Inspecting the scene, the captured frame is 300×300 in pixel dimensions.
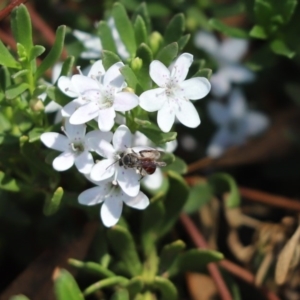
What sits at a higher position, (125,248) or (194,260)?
(125,248)

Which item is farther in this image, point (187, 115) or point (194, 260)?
point (194, 260)

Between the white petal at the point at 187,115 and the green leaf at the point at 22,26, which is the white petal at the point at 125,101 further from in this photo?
the green leaf at the point at 22,26

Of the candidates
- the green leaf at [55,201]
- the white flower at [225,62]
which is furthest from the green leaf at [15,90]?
the white flower at [225,62]

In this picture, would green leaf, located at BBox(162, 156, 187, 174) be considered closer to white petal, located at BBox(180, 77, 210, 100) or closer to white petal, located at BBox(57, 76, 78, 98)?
white petal, located at BBox(180, 77, 210, 100)

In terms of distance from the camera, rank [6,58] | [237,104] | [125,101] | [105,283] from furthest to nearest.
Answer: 1. [237,104]
2. [105,283]
3. [6,58]
4. [125,101]

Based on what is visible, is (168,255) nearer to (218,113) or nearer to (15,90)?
(15,90)

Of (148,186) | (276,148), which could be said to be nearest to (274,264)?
(148,186)

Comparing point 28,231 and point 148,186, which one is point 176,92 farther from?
point 28,231

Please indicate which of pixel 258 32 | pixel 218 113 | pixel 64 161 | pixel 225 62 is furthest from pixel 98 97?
pixel 225 62
